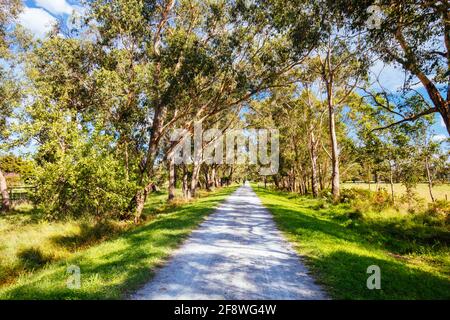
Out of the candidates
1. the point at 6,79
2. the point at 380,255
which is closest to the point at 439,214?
the point at 380,255

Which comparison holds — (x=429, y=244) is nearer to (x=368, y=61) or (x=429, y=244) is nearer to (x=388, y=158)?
(x=368, y=61)

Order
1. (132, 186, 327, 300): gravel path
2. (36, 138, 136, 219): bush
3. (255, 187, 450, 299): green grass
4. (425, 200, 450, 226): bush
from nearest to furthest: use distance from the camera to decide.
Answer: (132, 186, 327, 300): gravel path
(255, 187, 450, 299): green grass
(36, 138, 136, 219): bush
(425, 200, 450, 226): bush

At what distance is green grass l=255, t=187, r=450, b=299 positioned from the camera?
6.66m

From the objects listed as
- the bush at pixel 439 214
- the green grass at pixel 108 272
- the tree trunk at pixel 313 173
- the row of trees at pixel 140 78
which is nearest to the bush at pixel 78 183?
the row of trees at pixel 140 78

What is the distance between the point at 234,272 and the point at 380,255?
17.2 ft

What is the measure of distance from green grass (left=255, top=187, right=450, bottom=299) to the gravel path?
1.67 ft

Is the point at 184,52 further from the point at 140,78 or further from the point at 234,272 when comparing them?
the point at 234,272

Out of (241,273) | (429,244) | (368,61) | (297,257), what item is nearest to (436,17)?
(368,61)

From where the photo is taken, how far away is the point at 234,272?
7.38 m

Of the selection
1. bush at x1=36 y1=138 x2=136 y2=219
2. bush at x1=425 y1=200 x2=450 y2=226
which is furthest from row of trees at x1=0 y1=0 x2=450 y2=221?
bush at x1=425 y1=200 x2=450 y2=226

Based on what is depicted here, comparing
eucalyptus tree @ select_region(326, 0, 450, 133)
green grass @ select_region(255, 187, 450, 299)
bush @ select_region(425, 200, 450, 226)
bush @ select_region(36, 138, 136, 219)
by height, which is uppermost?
eucalyptus tree @ select_region(326, 0, 450, 133)

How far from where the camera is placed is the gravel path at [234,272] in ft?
20.1

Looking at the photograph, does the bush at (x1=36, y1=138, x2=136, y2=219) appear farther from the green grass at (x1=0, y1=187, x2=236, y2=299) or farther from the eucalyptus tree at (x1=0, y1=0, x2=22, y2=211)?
the eucalyptus tree at (x1=0, y1=0, x2=22, y2=211)
